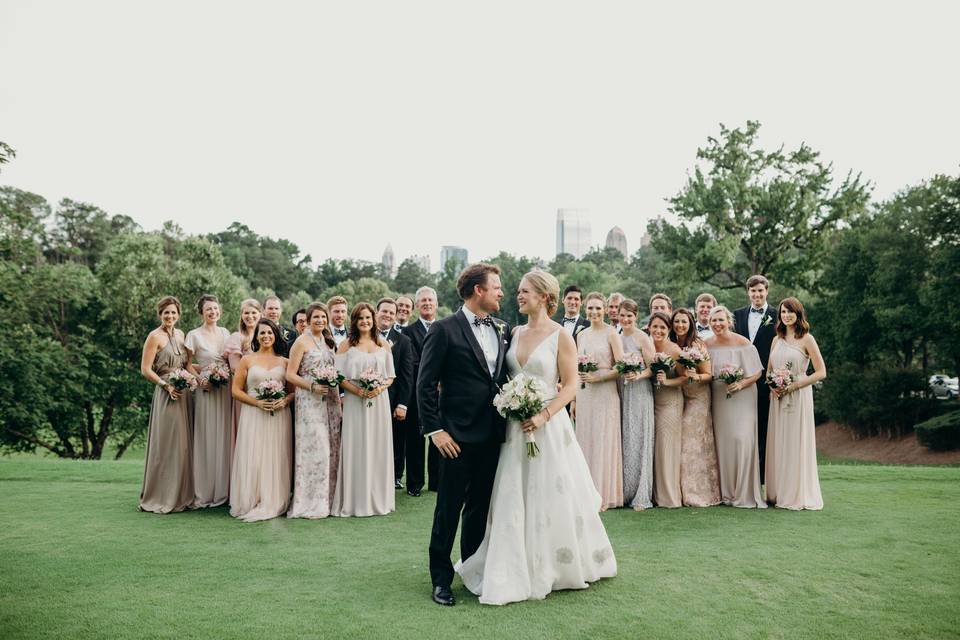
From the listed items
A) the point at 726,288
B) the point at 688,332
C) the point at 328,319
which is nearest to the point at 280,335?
the point at 328,319

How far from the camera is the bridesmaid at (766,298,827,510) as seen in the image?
29.0 feet

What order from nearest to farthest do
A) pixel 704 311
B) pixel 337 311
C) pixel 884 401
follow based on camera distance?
1. pixel 337 311
2. pixel 704 311
3. pixel 884 401

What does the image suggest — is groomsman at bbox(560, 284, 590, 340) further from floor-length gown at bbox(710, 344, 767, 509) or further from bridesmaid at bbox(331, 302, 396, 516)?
bridesmaid at bbox(331, 302, 396, 516)

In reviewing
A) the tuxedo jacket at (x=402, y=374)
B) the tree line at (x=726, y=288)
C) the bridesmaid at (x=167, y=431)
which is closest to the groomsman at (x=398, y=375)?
the tuxedo jacket at (x=402, y=374)

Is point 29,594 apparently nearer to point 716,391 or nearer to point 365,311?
point 365,311

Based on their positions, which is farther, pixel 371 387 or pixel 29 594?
pixel 371 387

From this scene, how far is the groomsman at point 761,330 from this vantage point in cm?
943

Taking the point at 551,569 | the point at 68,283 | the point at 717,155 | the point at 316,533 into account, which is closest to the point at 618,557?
the point at 551,569

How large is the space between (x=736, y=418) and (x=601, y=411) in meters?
1.74

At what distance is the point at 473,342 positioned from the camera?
5512mm

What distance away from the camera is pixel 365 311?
29.9 feet

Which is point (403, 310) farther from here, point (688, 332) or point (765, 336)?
point (765, 336)

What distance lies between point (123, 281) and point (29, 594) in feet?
77.7

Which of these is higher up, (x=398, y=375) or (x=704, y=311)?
(x=704, y=311)
